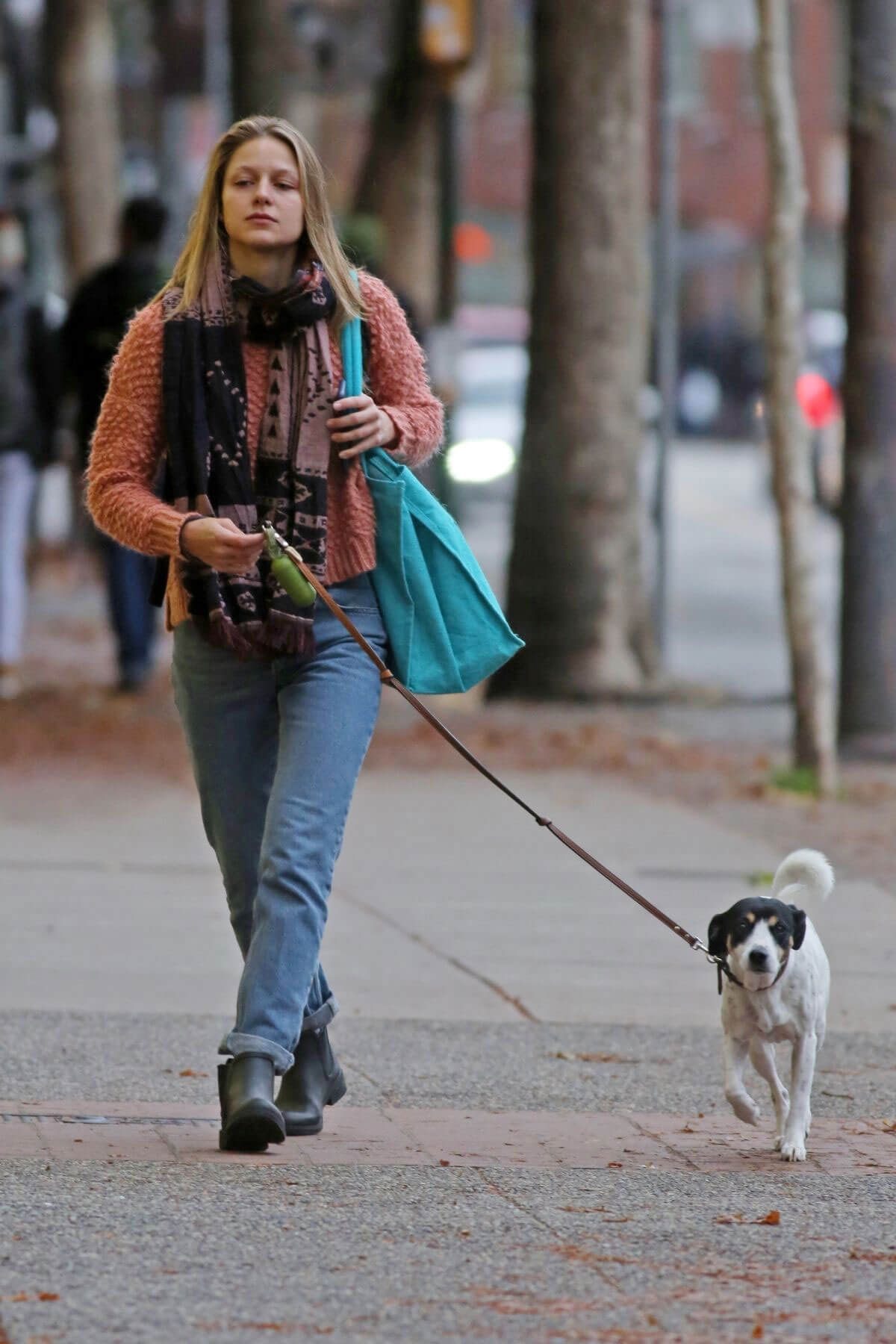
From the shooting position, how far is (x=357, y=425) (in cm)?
496

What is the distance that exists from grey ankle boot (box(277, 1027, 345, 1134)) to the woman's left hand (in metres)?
1.14

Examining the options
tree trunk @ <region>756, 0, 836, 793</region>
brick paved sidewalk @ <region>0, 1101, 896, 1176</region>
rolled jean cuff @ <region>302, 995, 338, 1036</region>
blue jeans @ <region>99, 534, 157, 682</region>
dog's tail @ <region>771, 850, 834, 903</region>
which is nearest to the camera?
brick paved sidewalk @ <region>0, 1101, 896, 1176</region>

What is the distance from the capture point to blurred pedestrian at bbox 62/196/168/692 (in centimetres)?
1230

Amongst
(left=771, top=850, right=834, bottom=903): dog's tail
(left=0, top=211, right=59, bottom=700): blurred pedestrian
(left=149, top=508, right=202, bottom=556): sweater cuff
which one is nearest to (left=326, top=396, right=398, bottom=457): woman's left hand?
(left=149, top=508, right=202, bottom=556): sweater cuff

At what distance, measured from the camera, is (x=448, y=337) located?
15.7 metres

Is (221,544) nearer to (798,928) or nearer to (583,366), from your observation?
(798,928)

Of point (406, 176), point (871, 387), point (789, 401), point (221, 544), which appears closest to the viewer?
point (221, 544)

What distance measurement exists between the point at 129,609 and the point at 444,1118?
7.15 m

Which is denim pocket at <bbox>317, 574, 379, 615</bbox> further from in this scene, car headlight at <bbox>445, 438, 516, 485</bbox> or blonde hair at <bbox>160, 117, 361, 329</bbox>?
car headlight at <bbox>445, 438, 516, 485</bbox>

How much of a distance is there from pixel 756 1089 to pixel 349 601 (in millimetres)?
1572

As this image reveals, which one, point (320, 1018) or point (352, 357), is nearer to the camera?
point (352, 357)

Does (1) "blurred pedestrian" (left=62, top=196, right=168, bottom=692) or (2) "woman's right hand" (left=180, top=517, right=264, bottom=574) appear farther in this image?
(1) "blurred pedestrian" (left=62, top=196, right=168, bottom=692)

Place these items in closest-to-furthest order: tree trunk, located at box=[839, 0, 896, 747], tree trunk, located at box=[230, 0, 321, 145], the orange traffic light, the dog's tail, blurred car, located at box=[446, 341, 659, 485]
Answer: the dog's tail < tree trunk, located at box=[839, 0, 896, 747] < tree trunk, located at box=[230, 0, 321, 145] < the orange traffic light < blurred car, located at box=[446, 341, 659, 485]

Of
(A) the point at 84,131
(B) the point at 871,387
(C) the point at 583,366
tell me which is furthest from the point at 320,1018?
(A) the point at 84,131
